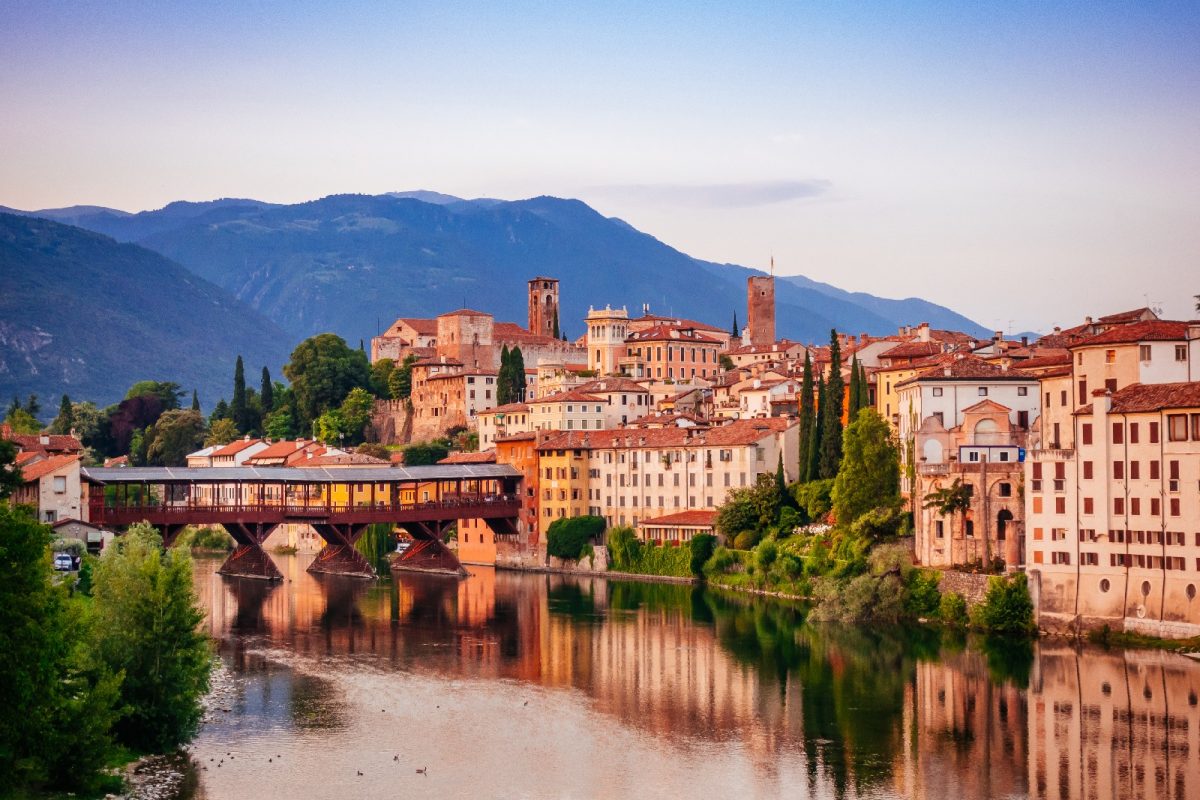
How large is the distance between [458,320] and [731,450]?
201 feet

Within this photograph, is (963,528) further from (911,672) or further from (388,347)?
(388,347)

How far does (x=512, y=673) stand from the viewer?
54.2m

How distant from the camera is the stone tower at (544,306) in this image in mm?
164250

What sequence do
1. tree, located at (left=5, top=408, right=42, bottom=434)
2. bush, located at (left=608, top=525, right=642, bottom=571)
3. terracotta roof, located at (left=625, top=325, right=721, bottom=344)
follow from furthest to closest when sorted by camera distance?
terracotta roof, located at (left=625, top=325, right=721, bottom=344) → tree, located at (left=5, top=408, right=42, bottom=434) → bush, located at (left=608, top=525, right=642, bottom=571)

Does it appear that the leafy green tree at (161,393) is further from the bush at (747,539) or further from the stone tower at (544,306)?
the bush at (747,539)

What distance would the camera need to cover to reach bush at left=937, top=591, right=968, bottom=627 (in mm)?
59406

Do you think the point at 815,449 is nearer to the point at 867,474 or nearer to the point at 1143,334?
the point at 867,474

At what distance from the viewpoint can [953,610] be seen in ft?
196

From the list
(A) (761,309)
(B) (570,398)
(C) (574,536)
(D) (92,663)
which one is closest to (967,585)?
(D) (92,663)

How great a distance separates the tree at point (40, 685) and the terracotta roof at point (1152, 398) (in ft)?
105

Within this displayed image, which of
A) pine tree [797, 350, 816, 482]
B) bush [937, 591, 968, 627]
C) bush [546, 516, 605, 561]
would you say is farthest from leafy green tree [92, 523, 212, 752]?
bush [546, 516, 605, 561]

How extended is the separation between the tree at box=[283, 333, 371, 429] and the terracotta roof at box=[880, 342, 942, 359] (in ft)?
190

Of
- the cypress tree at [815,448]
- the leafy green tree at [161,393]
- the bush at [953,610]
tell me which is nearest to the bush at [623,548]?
the cypress tree at [815,448]

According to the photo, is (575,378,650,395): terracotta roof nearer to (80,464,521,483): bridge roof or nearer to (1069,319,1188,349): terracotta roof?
(80,464,521,483): bridge roof
